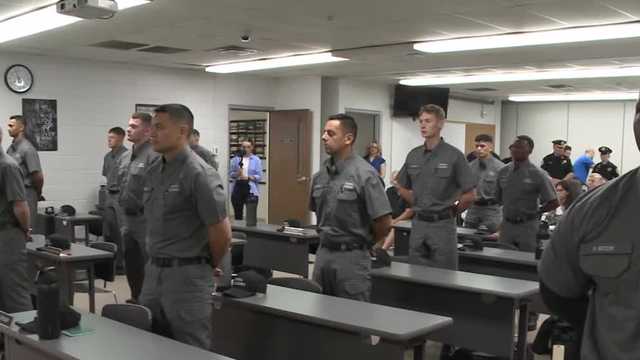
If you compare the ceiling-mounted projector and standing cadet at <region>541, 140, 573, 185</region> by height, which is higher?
the ceiling-mounted projector

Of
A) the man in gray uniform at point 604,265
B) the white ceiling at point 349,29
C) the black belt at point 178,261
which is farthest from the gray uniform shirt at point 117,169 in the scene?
the man in gray uniform at point 604,265

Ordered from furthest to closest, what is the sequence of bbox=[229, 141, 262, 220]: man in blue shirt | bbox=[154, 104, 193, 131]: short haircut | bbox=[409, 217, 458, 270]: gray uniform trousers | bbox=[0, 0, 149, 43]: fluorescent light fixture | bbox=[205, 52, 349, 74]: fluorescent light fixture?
bbox=[229, 141, 262, 220]: man in blue shirt → bbox=[205, 52, 349, 74]: fluorescent light fixture → bbox=[0, 0, 149, 43]: fluorescent light fixture → bbox=[409, 217, 458, 270]: gray uniform trousers → bbox=[154, 104, 193, 131]: short haircut

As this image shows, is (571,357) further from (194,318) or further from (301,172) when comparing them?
(301,172)

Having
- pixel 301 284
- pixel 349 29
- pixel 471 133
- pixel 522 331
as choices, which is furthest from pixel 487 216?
pixel 471 133

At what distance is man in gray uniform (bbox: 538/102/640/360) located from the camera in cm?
147

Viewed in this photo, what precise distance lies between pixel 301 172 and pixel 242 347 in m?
7.68

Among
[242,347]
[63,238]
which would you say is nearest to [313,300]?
[242,347]

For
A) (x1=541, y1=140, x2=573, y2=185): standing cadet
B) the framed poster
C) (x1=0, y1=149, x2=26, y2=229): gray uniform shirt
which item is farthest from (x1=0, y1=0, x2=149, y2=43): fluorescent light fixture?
(x1=541, y1=140, x2=573, y2=185): standing cadet

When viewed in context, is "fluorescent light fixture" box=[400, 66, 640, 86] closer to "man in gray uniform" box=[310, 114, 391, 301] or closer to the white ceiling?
the white ceiling

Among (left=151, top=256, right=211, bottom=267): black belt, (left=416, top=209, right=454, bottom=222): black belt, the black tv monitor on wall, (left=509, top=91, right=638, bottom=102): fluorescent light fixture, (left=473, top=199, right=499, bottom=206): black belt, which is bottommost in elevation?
(left=473, top=199, right=499, bottom=206): black belt

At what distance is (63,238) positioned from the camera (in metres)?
5.19

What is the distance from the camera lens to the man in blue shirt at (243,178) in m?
10.8

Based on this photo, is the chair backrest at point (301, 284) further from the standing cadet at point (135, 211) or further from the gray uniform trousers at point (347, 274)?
the standing cadet at point (135, 211)

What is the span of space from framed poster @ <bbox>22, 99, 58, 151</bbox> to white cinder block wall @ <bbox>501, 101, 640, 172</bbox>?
11013 millimetres
